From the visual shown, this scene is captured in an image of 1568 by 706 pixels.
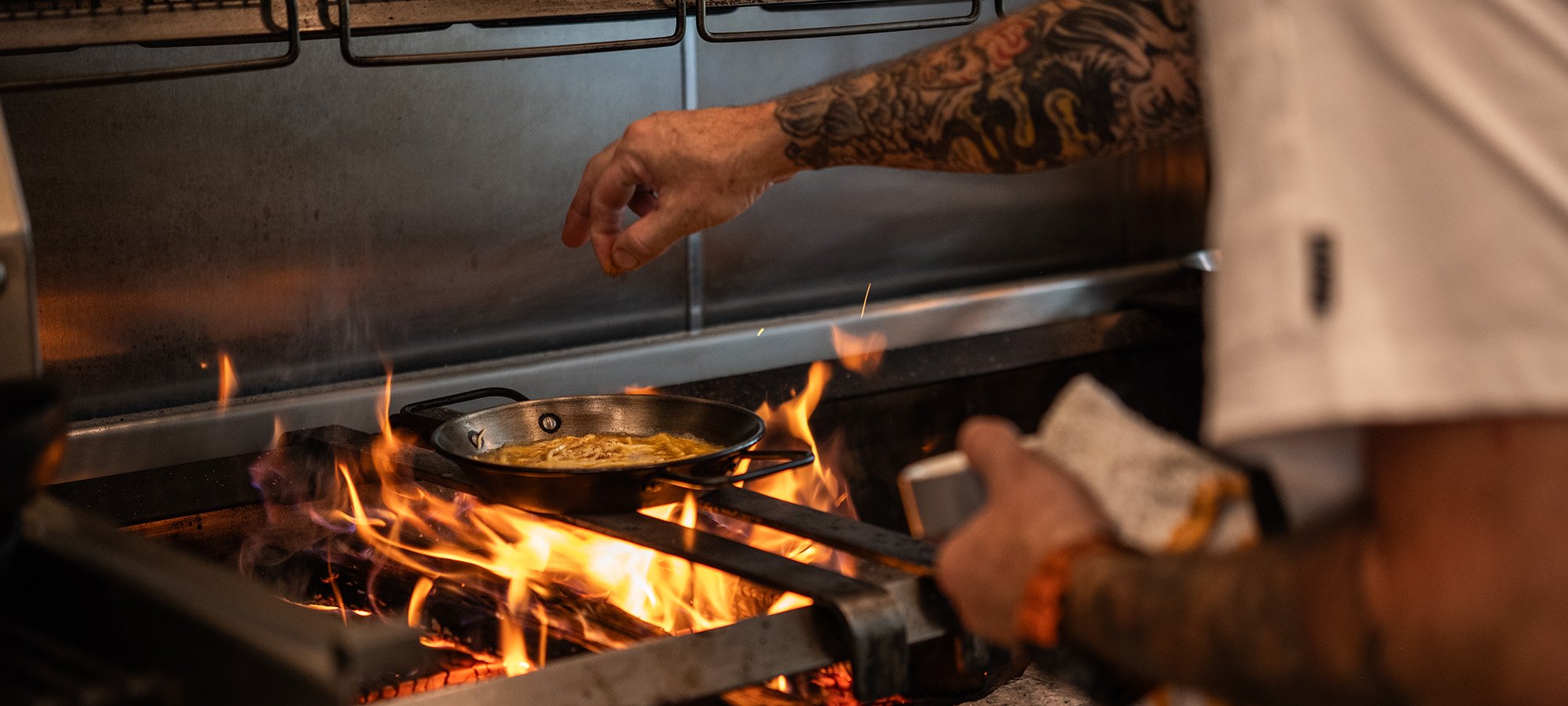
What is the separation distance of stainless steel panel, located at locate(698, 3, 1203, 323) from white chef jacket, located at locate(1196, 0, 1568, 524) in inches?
58.7

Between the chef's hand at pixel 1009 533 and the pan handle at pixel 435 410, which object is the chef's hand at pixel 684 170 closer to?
the pan handle at pixel 435 410

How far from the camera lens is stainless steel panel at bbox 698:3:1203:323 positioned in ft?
7.37

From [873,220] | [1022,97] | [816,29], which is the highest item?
[816,29]

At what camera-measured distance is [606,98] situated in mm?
2088

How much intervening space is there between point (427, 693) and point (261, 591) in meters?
0.24

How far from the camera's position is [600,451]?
1.43 meters

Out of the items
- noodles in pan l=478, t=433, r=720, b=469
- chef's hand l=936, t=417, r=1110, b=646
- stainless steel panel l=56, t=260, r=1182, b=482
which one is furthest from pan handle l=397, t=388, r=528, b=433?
chef's hand l=936, t=417, r=1110, b=646

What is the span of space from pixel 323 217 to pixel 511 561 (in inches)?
26.1

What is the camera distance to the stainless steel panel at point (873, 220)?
2.25 m

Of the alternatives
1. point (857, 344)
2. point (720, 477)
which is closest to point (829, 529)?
point (720, 477)

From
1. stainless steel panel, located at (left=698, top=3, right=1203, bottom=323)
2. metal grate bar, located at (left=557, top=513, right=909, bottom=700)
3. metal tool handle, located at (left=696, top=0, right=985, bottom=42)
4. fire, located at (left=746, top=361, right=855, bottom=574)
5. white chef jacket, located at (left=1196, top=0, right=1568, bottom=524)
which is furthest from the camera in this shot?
stainless steel panel, located at (left=698, top=3, right=1203, bottom=323)

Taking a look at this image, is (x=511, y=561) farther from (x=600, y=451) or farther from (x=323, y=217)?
(x=323, y=217)

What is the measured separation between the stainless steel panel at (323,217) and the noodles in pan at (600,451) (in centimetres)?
53

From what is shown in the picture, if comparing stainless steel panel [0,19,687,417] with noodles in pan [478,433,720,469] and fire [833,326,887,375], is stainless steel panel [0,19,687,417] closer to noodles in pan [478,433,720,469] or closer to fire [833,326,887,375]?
fire [833,326,887,375]
